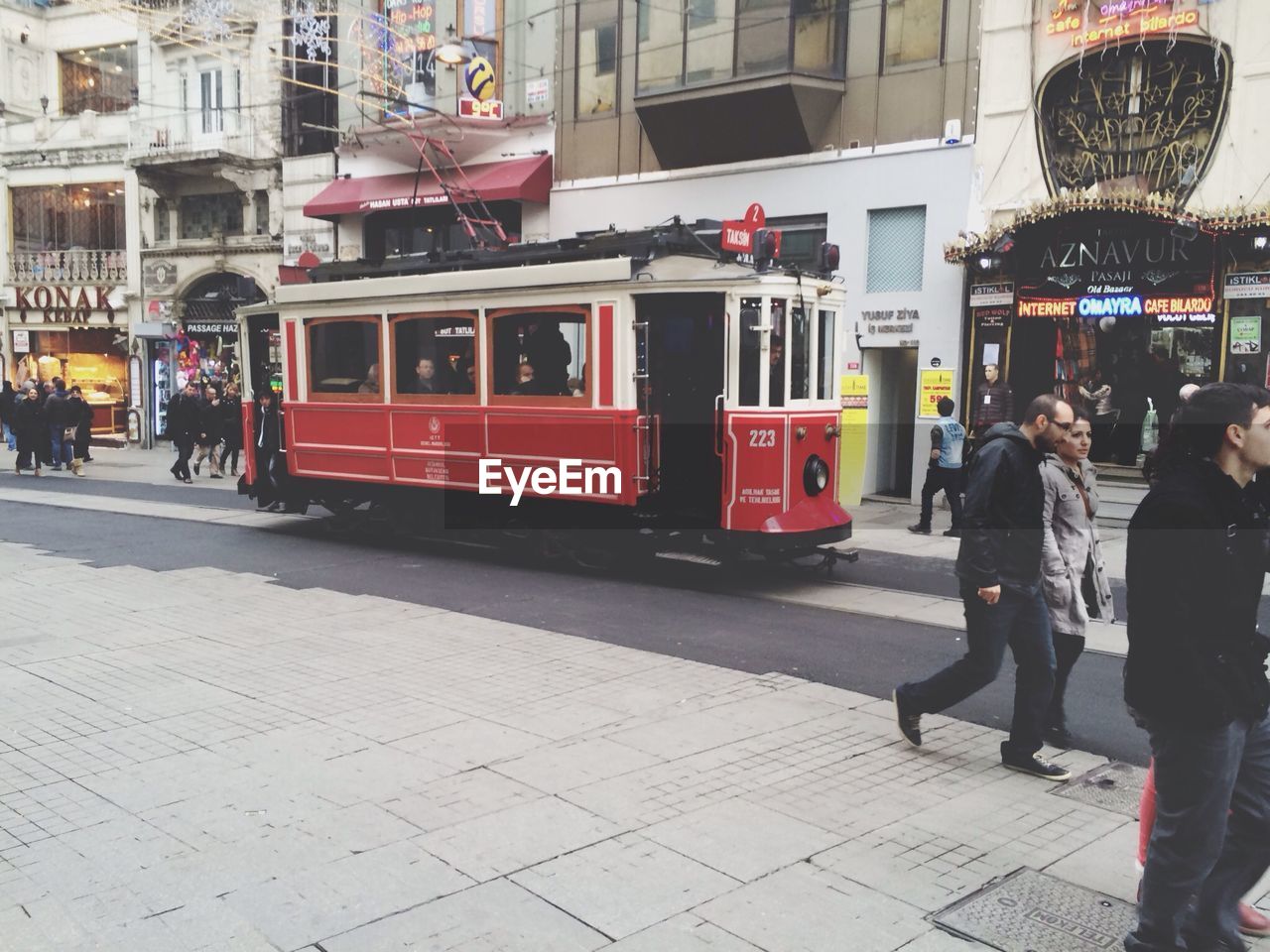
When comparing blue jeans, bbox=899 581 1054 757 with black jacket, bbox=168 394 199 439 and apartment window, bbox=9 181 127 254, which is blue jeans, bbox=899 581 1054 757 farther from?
apartment window, bbox=9 181 127 254

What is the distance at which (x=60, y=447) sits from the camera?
23219 mm

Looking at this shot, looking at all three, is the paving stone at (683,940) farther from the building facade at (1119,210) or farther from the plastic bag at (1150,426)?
the plastic bag at (1150,426)

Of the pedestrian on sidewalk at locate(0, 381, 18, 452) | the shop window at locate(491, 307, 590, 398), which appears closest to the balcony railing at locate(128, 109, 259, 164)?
the pedestrian on sidewalk at locate(0, 381, 18, 452)

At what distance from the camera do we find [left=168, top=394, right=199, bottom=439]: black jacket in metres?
21.1

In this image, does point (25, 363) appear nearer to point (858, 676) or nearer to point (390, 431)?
point (390, 431)

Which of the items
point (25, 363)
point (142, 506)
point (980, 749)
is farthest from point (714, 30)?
point (25, 363)

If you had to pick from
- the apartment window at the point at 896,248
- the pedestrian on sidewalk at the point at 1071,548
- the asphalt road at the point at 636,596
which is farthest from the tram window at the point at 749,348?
the apartment window at the point at 896,248

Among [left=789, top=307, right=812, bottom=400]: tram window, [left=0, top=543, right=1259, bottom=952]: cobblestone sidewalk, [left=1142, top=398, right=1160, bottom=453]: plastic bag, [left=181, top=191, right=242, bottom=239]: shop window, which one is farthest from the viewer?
[left=181, top=191, right=242, bottom=239]: shop window

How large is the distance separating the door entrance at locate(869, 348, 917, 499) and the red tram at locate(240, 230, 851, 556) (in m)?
6.60

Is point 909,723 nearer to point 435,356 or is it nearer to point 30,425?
point 435,356

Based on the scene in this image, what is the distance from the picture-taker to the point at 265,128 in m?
26.4

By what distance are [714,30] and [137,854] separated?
52.6 ft

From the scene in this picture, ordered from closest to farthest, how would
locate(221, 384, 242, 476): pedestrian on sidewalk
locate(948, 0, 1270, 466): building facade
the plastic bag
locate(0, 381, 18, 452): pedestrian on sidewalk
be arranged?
locate(948, 0, 1270, 466): building facade
the plastic bag
locate(221, 384, 242, 476): pedestrian on sidewalk
locate(0, 381, 18, 452): pedestrian on sidewalk

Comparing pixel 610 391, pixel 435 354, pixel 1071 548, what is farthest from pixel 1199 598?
pixel 435 354
